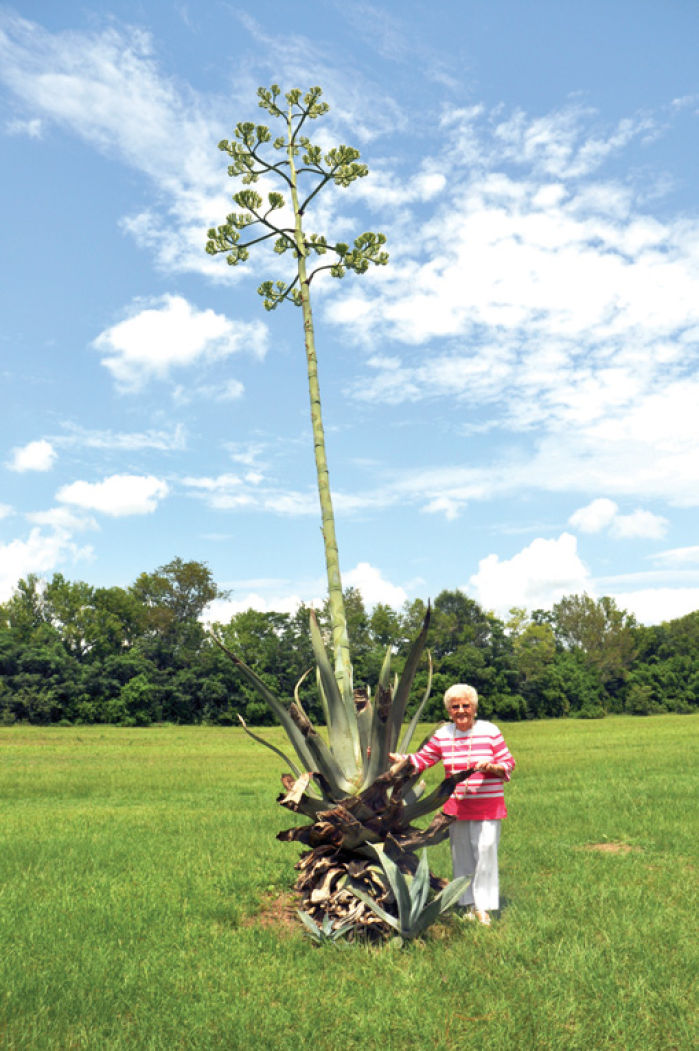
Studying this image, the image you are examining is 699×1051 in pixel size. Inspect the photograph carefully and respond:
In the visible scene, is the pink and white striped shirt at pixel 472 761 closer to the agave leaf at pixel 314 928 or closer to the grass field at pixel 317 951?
the grass field at pixel 317 951

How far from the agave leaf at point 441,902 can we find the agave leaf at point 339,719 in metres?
1.08

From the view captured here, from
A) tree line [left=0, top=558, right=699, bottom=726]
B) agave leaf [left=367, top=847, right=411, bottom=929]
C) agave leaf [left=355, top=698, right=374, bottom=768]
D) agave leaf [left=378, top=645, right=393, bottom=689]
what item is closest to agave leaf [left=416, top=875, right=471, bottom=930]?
agave leaf [left=367, top=847, right=411, bottom=929]

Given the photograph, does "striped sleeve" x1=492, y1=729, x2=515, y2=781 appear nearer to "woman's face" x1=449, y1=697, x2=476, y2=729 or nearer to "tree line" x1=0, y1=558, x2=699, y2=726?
"woman's face" x1=449, y1=697, x2=476, y2=729

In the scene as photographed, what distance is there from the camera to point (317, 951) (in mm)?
5504

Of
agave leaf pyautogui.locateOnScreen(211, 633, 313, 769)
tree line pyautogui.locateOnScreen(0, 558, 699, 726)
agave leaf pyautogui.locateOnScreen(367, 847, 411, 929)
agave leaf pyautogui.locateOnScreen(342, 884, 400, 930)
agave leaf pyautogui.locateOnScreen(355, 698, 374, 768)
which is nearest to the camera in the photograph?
agave leaf pyautogui.locateOnScreen(367, 847, 411, 929)

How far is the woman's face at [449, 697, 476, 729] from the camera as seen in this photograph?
242 inches

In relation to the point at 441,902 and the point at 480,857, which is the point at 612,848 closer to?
the point at 480,857

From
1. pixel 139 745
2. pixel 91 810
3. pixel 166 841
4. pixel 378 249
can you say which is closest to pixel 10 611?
pixel 139 745

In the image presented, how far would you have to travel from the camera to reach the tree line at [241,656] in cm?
6025

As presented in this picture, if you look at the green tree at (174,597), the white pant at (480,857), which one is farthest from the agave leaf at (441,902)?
the green tree at (174,597)

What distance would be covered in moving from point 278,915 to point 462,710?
250 centimetres

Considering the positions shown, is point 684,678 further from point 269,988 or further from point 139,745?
point 269,988

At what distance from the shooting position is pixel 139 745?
3725 cm

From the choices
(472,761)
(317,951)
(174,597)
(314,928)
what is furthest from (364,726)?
(174,597)
